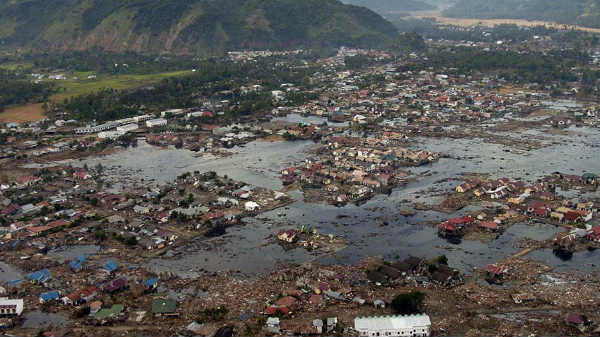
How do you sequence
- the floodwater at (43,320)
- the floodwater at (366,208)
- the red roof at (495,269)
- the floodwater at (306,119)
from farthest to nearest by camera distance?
the floodwater at (306,119)
the floodwater at (366,208)
the red roof at (495,269)
the floodwater at (43,320)

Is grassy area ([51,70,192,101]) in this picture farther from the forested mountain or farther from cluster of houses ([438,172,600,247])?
the forested mountain

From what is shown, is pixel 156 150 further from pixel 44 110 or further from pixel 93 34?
pixel 93 34

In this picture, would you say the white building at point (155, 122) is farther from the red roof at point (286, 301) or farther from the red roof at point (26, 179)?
the red roof at point (286, 301)

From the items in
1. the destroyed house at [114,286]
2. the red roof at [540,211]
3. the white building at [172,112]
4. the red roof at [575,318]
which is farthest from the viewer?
the white building at [172,112]

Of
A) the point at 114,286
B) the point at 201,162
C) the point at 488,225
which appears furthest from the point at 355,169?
the point at 114,286

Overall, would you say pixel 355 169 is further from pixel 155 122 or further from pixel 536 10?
pixel 536 10

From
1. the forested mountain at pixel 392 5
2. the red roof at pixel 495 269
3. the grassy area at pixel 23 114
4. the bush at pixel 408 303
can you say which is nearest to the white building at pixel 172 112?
the grassy area at pixel 23 114

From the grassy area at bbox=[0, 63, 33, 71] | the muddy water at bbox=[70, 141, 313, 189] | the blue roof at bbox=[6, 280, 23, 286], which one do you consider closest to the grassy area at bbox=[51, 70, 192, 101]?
the grassy area at bbox=[0, 63, 33, 71]

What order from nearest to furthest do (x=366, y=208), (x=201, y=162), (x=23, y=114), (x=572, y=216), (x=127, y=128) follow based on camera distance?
(x=572, y=216), (x=366, y=208), (x=201, y=162), (x=127, y=128), (x=23, y=114)
